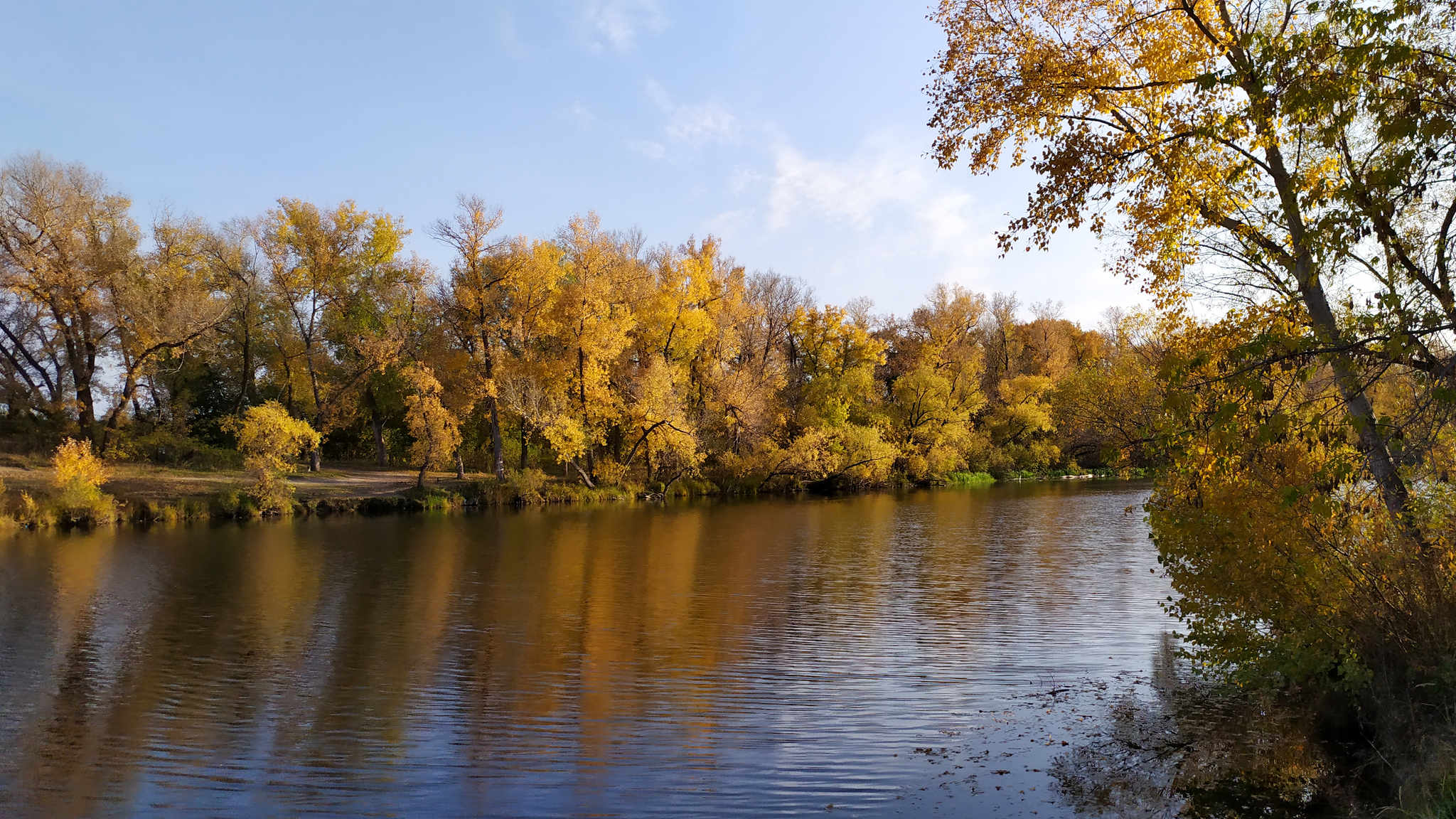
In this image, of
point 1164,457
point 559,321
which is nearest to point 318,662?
point 1164,457

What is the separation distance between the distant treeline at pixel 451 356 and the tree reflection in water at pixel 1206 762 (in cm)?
2015

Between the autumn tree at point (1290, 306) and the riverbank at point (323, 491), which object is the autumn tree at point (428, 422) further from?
the autumn tree at point (1290, 306)

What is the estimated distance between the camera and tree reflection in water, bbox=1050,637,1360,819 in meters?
6.49

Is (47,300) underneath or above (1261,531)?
Answer: above

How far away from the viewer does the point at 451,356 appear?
3850 centimetres

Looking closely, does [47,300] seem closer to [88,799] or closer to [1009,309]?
[88,799]

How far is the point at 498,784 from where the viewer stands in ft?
23.5

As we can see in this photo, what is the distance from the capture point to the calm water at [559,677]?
23.2ft

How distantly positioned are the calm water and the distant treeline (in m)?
14.5

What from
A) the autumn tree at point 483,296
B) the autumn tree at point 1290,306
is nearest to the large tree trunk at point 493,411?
the autumn tree at point 483,296

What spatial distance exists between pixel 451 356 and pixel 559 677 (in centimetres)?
3022

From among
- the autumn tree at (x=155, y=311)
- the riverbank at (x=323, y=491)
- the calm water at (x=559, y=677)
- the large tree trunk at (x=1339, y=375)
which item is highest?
the autumn tree at (x=155, y=311)

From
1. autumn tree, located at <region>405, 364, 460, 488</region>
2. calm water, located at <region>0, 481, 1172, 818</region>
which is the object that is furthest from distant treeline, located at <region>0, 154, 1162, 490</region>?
calm water, located at <region>0, 481, 1172, 818</region>

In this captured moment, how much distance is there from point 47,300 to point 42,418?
5.53m
